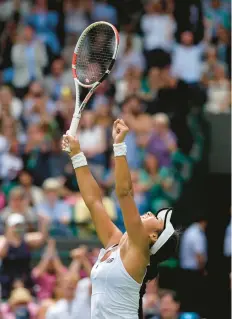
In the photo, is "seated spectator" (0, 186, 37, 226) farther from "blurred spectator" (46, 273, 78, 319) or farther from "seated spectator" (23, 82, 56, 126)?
"blurred spectator" (46, 273, 78, 319)

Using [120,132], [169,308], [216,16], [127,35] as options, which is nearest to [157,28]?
[127,35]

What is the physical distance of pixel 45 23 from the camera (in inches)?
677

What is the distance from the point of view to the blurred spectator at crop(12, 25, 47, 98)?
16.2 metres

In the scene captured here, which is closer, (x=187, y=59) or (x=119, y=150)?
(x=119, y=150)

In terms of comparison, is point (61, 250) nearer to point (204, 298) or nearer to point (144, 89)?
point (204, 298)

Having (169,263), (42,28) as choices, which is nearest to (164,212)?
(169,263)

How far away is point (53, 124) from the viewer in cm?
1441

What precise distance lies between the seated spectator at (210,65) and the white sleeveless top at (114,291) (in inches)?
354

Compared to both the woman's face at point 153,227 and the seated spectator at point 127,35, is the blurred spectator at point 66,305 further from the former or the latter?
the seated spectator at point 127,35

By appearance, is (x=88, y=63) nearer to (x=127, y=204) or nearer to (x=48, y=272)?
(x=127, y=204)

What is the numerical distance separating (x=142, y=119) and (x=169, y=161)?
78 cm

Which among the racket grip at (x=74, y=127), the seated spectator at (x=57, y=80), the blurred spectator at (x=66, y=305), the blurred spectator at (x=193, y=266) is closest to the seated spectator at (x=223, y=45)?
the seated spectator at (x=57, y=80)

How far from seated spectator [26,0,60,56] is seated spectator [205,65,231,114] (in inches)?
117

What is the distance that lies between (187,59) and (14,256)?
568cm
